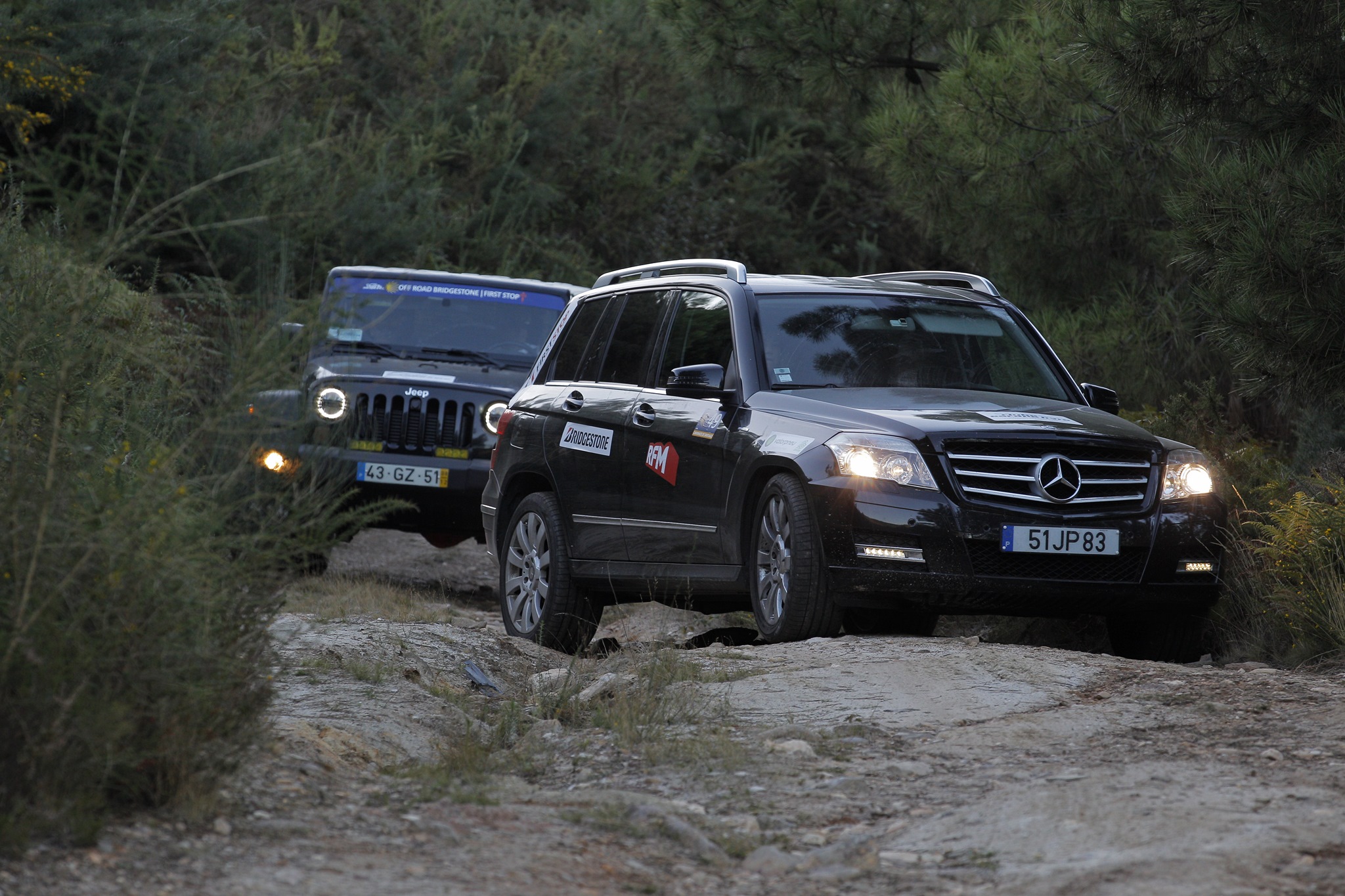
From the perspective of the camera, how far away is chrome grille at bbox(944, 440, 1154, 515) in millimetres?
7098

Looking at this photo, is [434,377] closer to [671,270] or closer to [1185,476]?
[671,270]

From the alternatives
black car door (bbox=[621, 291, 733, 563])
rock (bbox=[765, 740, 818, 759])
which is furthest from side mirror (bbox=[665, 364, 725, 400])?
rock (bbox=[765, 740, 818, 759])

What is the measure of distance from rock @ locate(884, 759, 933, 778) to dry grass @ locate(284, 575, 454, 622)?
3.83 metres

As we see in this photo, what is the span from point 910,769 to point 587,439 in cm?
394

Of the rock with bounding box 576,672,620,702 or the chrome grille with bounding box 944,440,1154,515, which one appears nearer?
the rock with bounding box 576,672,620,702

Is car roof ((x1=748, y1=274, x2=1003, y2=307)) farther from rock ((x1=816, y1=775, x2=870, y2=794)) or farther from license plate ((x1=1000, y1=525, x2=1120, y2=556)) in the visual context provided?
rock ((x1=816, y1=775, x2=870, y2=794))

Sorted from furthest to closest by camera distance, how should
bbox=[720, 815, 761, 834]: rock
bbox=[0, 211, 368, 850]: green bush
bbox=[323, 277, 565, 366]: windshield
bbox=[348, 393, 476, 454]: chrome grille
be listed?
1. bbox=[323, 277, 565, 366]: windshield
2. bbox=[348, 393, 476, 454]: chrome grille
3. bbox=[720, 815, 761, 834]: rock
4. bbox=[0, 211, 368, 850]: green bush

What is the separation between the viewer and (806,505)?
7.20 metres

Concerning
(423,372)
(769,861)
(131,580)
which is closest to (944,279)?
(423,372)

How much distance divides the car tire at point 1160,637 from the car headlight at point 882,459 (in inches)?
55.5

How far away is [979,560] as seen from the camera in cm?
702

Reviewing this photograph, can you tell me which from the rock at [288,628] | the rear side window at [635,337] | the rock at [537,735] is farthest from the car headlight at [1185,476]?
the rock at [288,628]

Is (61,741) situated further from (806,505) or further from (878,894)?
(806,505)

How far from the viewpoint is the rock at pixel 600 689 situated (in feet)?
21.7
